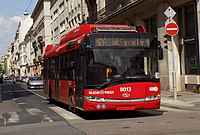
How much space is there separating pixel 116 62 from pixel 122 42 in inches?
29.0

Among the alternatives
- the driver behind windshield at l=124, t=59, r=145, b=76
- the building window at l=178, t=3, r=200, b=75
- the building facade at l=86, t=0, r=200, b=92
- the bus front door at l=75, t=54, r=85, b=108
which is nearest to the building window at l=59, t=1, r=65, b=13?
the building facade at l=86, t=0, r=200, b=92

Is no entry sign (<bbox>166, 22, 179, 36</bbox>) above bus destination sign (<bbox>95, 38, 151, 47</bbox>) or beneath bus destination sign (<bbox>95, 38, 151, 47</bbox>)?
above

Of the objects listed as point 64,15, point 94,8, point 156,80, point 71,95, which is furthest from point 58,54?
point 64,15

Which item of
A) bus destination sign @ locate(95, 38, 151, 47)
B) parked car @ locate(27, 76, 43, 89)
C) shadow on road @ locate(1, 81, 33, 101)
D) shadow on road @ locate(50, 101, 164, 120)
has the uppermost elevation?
bus destination sign @ locate(95, 38, 151, 47)

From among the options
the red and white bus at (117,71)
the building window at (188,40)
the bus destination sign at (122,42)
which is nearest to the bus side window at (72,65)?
the red and white bus at (117,71)

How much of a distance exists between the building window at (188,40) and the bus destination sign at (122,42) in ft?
31.5

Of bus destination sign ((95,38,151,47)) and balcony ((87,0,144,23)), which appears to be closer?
bus destination sign ((95,38,151,47))

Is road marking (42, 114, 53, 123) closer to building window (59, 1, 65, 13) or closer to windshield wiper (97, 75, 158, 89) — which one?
windshield wiper (97, 75, 158, 89)

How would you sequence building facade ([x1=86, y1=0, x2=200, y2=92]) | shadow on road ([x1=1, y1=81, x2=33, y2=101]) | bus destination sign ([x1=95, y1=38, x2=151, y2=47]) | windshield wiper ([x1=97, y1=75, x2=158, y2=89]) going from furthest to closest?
shadow on road ([x1=1, y1=81, x2=33, y2=101]) < building facade ([x1=86, y1=0, x2=200, y2=92]) < bus destination sign ([x1=95, y1=38, x2=151, y2=47]) < windshield wiper ([x1=97, y1=75, x2=158, y2=89])

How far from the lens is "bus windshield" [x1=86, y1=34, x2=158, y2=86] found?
1226 centimetres

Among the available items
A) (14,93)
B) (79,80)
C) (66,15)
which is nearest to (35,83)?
(14,93)

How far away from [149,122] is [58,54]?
23.2ft

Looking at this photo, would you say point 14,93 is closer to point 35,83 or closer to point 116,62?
point 35,83

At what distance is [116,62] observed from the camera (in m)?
12.4
